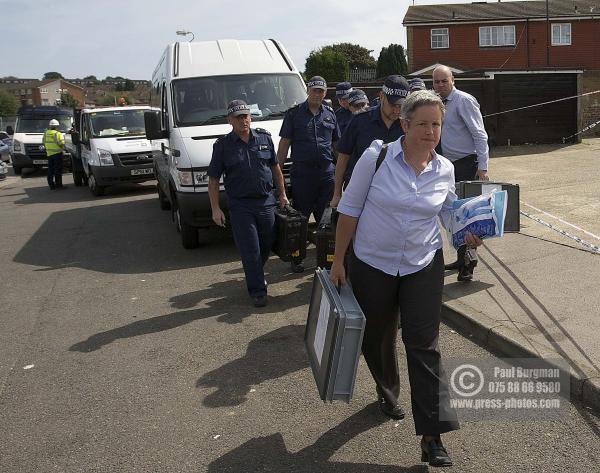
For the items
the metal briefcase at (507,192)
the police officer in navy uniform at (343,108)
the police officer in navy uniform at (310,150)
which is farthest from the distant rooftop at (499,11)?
the metal briefcase at (507,192)

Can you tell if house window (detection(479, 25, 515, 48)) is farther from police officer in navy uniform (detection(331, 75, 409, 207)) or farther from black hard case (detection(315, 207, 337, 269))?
black hard case (detection(315, 207, 337, 269))

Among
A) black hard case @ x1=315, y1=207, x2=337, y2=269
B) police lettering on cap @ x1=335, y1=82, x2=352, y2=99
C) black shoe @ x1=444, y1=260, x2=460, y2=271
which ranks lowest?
black shoe @ x1=444, y1=260, x2=460, y2=271

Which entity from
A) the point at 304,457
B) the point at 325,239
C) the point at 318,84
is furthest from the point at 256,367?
the point at 318,84

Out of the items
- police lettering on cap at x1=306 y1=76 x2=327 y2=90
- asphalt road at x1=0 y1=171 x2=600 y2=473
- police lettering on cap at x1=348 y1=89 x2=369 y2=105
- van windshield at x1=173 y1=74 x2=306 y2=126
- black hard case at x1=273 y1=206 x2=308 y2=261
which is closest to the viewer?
asphalt road at x1=0 y1=171 x2=600 y2=473

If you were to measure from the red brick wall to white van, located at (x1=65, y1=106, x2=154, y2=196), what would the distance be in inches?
1122

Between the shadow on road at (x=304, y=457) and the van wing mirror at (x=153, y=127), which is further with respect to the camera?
the van wing mirror at (x=153, y=127)

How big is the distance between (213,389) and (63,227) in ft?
27.9

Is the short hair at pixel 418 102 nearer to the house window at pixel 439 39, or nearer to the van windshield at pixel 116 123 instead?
the van windshield at pixel 116 123

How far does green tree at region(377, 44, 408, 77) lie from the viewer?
50.9 m

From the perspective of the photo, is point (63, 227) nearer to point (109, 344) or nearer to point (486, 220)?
point (109, 344)

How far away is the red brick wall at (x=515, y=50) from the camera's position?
41688 mm

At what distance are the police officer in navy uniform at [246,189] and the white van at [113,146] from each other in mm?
9794

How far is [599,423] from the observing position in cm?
379

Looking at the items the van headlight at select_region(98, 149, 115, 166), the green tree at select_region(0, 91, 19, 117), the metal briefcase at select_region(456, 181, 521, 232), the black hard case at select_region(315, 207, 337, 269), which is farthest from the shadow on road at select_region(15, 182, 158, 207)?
the green tree at select_region(0, 91, 19, 117)
